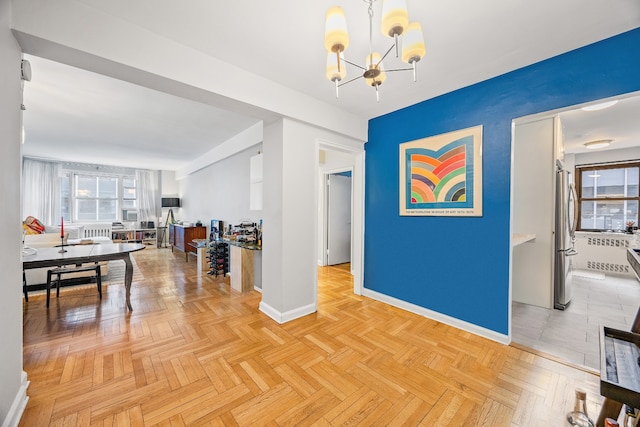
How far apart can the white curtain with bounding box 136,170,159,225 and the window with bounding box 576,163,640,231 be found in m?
11.9

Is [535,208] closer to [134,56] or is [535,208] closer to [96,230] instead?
[134,56]

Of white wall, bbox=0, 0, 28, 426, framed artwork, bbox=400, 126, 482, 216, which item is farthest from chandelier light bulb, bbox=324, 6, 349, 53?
framed artwork, bbox=400, 126, 482, 216

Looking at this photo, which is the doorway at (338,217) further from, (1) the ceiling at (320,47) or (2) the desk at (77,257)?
(2) the desk at (77,257)

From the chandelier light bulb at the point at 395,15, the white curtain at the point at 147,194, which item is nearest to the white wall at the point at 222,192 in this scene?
the white curtain at the point at 147,194

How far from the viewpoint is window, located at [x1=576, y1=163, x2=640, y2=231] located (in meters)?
4.90

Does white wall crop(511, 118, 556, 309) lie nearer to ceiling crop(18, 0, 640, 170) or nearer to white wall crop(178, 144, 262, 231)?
ceiling crop(18, 0, 640, 170)

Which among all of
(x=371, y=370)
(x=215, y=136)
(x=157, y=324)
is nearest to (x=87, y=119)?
(x=215, y=136)

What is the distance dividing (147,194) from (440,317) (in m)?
9.53

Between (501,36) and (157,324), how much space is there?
415cm

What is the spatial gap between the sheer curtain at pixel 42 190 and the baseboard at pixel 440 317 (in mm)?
9093

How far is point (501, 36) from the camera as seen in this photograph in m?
1.89

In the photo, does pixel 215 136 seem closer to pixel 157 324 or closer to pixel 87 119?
pixel 87 119

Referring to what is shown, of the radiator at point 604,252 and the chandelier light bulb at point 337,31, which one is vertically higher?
the chandelier light bulb at point 337,31

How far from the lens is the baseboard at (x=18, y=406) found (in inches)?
53.1
